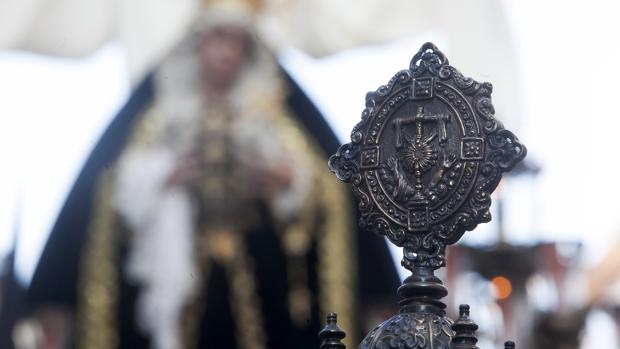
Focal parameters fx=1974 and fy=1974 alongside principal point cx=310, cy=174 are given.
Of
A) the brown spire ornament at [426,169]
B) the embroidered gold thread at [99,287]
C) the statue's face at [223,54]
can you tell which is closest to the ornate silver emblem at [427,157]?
the brown spire ornament at [426,169]

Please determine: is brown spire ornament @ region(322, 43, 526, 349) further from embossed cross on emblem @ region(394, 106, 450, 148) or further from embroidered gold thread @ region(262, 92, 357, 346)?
embroidered gold thread @ region(262, 92, 357, 346)

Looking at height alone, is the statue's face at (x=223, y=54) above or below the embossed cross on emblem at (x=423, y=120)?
above

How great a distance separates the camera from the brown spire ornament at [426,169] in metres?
5.24

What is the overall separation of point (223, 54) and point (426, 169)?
9387 millimetres

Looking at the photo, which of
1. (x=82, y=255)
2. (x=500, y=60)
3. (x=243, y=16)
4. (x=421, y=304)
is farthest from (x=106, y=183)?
(x=421, y=304)

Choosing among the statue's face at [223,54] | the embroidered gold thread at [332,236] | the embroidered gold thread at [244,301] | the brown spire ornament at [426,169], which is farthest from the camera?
the statue's face at [223,54]

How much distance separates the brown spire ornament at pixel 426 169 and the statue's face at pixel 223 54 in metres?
9.16

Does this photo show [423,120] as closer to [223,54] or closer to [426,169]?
[426,169]

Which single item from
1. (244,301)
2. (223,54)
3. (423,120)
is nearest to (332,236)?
(244,301)

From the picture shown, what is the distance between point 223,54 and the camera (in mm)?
14609

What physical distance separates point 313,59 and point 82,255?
2.25 metres

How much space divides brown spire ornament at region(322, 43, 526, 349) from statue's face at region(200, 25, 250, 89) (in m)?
9.16

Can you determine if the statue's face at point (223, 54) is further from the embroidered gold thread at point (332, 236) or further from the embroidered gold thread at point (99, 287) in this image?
the embroidered gold thread at point (99, 287)

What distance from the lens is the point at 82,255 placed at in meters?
14.2
